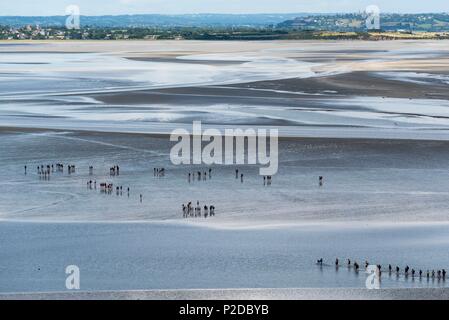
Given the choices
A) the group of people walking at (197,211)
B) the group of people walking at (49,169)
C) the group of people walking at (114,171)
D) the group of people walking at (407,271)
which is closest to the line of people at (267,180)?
the group of people walking at (197,211)

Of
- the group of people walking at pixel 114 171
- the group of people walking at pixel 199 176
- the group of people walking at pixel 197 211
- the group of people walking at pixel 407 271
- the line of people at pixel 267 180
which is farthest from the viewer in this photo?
the group of people walking at pixel 114 171

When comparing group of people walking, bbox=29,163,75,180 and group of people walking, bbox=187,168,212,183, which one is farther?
group of people walking, bbox=29,163,75,180

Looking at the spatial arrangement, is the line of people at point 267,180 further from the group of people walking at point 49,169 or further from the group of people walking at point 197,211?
the group of people walking at point 49,169

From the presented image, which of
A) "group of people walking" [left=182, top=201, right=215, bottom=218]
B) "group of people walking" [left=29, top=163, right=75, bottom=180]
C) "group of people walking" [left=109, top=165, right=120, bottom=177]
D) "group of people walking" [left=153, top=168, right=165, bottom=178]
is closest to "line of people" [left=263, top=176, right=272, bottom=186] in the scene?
"group of people walking" [left=153, top=168, right=165, bottom=178]

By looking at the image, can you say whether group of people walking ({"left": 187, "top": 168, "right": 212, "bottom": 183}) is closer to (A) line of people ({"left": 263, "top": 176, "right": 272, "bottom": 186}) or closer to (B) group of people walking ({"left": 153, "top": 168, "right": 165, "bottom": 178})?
(B) group of people walking ({"left": 153, "top": 168, "right": 165, "bottom": 178})

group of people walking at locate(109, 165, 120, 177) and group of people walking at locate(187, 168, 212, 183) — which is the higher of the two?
group of people walking at locate(109, 165, 120, 177)

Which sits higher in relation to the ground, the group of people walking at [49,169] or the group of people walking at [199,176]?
the group of people walking at [49,169]

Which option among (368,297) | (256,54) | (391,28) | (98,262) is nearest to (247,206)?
(98,262)

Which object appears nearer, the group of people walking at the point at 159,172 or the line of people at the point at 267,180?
the line of people at the point at 267,180
